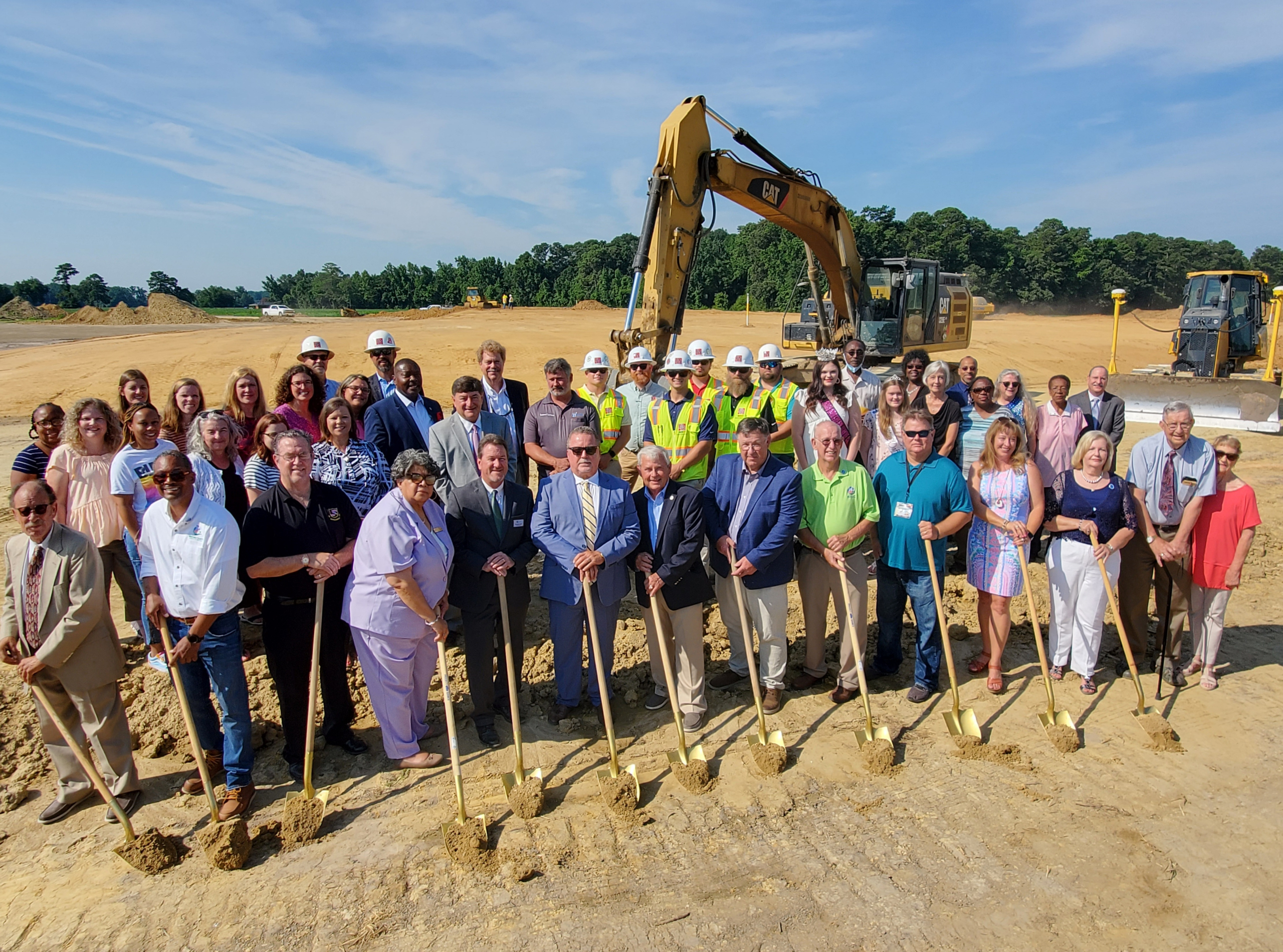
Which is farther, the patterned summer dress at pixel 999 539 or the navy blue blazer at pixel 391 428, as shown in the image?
the navy blue blazer at pixel 391 428

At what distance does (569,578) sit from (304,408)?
8.23 ft

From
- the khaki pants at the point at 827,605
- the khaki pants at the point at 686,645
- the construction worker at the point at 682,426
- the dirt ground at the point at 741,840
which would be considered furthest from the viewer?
the construction worker at the point at 682,426

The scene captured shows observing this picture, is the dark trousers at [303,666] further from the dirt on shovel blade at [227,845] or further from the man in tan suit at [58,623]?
the man in tan suit at [58,623]

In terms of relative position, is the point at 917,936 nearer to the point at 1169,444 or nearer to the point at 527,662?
the point at 527,662

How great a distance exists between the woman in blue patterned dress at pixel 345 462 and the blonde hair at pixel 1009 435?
4.15 meters

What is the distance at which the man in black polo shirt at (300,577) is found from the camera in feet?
14.5

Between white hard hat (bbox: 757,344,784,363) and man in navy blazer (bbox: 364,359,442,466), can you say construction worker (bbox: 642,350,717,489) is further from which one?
man in navy blazer (bbox: 364,359,442,466)

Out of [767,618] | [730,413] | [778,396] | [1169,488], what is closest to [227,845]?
[767,618]

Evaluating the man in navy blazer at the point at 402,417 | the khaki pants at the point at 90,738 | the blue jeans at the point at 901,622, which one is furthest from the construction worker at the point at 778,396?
the khaki pants at the point at 90,738

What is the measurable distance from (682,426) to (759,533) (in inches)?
65.1

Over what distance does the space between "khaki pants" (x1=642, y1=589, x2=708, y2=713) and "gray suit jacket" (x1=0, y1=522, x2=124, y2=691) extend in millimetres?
3175

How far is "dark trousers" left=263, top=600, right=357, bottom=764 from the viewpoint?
465cm

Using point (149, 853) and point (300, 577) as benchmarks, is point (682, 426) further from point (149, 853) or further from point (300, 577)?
point (149, 853)

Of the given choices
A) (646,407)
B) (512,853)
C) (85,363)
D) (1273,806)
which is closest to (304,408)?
(646,407)
